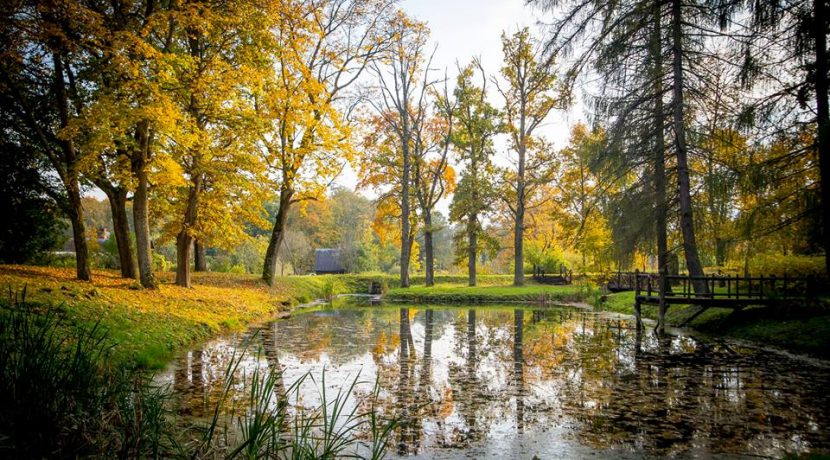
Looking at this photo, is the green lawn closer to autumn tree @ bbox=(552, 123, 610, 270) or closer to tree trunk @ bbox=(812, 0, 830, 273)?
autumn tree @ bbox=(552, 123, 610, 270)

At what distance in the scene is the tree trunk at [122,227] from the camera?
15.0 meters

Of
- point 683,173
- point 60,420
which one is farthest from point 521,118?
point 60,420

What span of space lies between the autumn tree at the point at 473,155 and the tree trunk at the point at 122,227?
18.4 metres

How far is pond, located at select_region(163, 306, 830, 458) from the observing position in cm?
519

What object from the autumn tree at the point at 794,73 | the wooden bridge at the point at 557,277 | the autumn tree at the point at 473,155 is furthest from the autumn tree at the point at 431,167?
the autumn tree at the point at 794,73

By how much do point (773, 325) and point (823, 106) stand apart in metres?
6.00

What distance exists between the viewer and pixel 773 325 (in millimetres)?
12070

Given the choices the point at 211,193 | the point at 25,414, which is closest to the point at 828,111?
the point at 25,414

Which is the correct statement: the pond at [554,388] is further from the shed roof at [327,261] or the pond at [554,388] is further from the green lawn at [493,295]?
the shed roof at [327,261]

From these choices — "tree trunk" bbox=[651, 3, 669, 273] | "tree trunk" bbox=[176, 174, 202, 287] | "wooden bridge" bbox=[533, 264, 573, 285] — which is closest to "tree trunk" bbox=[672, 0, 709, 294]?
"tree trunk" bbox=[651, 3, 669, 273]

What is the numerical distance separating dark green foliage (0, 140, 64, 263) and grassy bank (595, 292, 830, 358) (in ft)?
62.4

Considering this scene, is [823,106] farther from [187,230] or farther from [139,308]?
[187,230]

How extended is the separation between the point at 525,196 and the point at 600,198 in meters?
11.9

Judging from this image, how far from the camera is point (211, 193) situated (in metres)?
18.4
